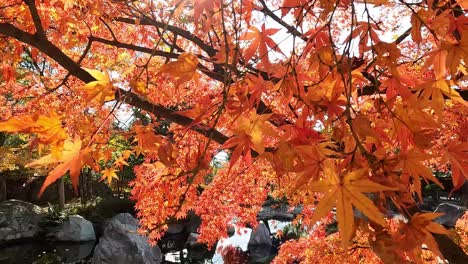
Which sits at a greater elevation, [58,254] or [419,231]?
[58,254]

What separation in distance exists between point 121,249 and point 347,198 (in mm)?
12779

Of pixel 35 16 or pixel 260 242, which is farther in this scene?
pixel 260 242

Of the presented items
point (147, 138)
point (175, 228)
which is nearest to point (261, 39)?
point (147, 138)

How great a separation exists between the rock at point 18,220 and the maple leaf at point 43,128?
16401 mm

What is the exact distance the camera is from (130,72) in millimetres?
5809

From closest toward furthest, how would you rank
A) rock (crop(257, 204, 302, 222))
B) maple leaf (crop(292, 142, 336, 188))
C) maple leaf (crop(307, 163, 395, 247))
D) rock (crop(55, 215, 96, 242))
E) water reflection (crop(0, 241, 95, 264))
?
→ maple leaf (crop(307, 163, 395, 247)) → maple leaf (crop(292, 142, 336, 188)) → water reflection (crop(0, 241, 95, 264)) → rock (crop(55, 215, 96, 242)) → rock (crop(257, 204, 302, 222))

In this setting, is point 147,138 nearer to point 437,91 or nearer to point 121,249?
point 437,91

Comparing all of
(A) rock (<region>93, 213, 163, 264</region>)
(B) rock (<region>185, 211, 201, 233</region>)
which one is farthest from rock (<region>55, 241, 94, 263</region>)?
(B) rock (<region>185, 211, 201, 233</region>)

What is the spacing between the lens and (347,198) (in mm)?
700

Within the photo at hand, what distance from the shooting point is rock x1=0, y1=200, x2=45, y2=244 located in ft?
49.3

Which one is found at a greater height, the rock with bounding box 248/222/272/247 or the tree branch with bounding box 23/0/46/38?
the tree branch with bounding box 23/0/46/38

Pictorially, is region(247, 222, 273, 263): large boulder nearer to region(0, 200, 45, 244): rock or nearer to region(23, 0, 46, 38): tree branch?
region(0, 200, 45, 244): rock

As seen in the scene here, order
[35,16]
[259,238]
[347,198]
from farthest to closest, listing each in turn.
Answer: [259,238]
[35,16]
[347,198]

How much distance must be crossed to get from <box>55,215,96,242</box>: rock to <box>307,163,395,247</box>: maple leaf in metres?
16.8
